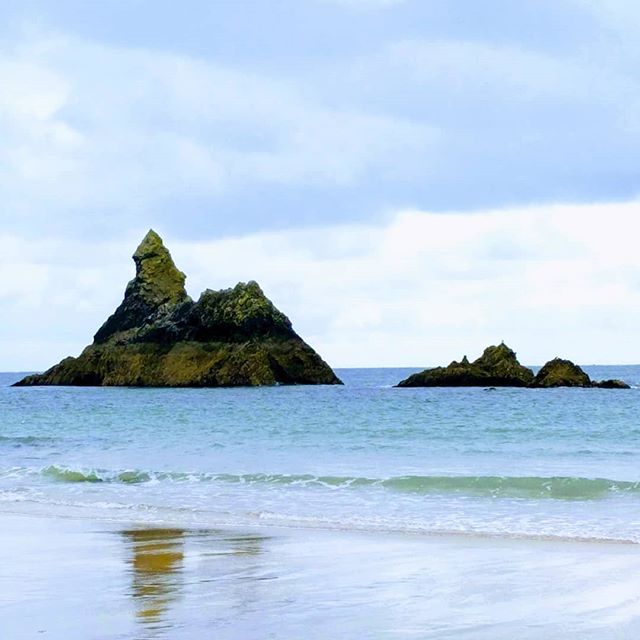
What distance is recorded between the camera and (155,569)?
1047 cm

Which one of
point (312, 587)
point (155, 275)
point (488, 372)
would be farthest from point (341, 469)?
point (155, 275)

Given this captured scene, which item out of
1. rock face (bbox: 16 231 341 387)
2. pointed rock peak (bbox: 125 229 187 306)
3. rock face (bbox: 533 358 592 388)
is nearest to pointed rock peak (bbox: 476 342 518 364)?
rock face (bbox: 533 358 592 388)

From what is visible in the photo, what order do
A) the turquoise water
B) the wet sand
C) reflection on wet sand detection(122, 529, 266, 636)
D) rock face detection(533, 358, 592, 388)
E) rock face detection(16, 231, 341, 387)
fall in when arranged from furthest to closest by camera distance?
rock face detection(16, 231, 341, 387) < rock face detection(533, 358, 592, 388) < the turquoise water < reflection on wet sand detection(122, 529, 266, 636) < the wet sand

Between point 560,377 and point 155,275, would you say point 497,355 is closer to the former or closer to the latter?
point 560,377

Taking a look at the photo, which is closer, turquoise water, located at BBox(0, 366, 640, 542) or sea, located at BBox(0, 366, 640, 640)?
sea, located at BBox(0, 366, 640, 640)

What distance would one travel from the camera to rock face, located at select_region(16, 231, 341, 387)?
82.0 metres

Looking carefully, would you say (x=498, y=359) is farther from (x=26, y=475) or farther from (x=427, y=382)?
(x=26, y=475)

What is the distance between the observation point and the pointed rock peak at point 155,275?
92.6m

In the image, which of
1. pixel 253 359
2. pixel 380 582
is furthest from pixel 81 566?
pixel 253 359

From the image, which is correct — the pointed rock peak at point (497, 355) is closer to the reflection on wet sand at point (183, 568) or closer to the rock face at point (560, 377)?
the rock face at point (560, 377)

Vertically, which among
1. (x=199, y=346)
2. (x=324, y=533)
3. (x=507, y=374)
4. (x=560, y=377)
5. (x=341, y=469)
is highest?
(x=199, y=346)

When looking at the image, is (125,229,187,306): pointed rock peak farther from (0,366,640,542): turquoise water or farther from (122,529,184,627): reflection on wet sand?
(122,529,184,627): reflection on wet sand

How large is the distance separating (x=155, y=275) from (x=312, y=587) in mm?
86259

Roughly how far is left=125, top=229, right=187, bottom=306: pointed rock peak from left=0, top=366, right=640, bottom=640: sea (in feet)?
191
